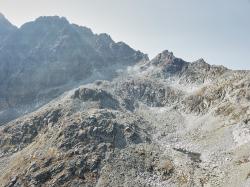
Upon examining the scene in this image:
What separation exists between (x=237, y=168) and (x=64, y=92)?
106 m

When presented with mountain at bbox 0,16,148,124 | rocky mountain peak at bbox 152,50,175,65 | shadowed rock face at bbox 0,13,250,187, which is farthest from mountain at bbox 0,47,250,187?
mountain at bbox 0,16,148,124

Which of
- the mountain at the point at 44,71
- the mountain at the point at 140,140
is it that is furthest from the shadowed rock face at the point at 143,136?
the mountain at the point at 44,71

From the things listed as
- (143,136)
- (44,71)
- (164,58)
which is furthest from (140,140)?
(44,71)

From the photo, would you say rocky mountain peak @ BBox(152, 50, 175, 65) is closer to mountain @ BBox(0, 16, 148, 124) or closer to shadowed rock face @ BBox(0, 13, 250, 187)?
shadowed rock face @ BBox(0, 13, 250, 187)

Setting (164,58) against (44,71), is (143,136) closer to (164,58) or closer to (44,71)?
(164,58)

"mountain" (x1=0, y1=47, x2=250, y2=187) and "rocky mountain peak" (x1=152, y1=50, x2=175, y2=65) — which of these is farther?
"rocky mountain peak" (x1=152, y1=50, x2=175, y2=65)

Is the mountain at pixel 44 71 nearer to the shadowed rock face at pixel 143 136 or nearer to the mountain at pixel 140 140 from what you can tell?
the shadowed rock face at pixel 143 136

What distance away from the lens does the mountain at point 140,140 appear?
7019 cm

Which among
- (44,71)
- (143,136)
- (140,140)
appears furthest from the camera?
(44,71)

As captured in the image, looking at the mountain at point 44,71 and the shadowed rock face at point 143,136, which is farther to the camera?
the mountain at point 44,71

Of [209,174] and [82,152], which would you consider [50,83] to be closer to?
[82,152]

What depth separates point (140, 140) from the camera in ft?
286

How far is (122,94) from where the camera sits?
444 ft

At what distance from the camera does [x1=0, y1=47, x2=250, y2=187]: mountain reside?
70188 millimetres
